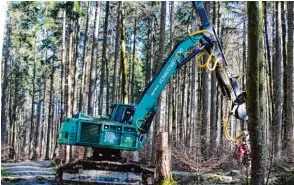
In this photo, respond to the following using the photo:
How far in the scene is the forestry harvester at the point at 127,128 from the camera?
389 inches

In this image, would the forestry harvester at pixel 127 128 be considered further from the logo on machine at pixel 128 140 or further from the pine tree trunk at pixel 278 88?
the pine tree trunk at pixel 278 88

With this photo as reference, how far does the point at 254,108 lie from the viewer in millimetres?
6512

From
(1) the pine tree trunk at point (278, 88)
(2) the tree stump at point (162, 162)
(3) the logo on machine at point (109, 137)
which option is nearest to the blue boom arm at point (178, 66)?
(2) the tree stump at point (162, 162)

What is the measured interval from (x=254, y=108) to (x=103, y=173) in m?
4.67

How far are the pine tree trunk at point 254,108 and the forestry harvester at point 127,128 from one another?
3021 mm

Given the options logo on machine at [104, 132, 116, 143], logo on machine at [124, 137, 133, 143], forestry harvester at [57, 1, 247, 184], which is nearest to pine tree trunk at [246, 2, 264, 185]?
forestry harvester at [57, 1, 247, 184]

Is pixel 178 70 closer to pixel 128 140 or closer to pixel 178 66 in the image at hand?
pixel 178 66

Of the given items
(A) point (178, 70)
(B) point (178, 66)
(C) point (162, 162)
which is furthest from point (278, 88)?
(A) point (178, 70)

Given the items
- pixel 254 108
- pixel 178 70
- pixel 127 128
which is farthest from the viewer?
pixel 178 70

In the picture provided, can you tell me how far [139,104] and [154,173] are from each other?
5.73ft

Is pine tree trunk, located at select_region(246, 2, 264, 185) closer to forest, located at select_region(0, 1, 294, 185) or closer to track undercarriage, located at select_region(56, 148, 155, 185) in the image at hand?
forest, located at select_region(0, 1, 294, 185)

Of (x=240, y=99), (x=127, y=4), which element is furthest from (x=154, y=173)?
(x=127, y=4)

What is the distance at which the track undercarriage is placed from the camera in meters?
9.84

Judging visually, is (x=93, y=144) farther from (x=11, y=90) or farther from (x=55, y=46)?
(x=11, y=90)
